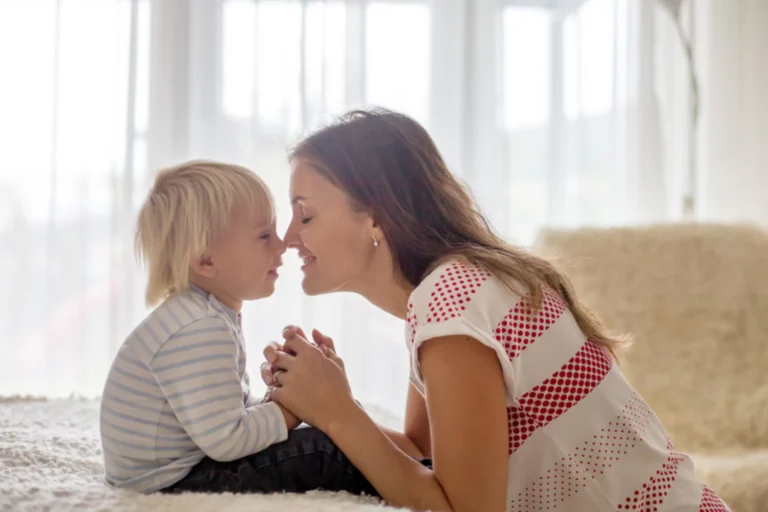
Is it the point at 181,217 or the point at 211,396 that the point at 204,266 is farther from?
the point at 211,396

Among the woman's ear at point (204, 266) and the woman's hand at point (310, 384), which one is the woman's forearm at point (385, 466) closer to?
the woman's hand at point (310, 384)

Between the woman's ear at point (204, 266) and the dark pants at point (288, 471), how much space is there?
29 centimetres

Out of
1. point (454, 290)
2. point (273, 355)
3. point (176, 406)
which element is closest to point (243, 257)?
point (273, 355)

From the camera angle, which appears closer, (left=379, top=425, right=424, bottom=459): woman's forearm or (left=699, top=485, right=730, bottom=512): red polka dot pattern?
(left=699, top=485, right=730, bottom=512): red polka dot pattern

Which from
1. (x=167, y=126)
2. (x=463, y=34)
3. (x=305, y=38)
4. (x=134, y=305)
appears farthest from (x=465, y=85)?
(x=134, y=305)

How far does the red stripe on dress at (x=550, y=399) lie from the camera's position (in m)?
1.14

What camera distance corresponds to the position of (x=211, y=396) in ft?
3.64

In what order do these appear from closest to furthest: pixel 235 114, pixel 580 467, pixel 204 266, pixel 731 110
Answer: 1. pixel 580 467
2. pixel 204 266
3. pixel 235 114
4. pixel 731 110

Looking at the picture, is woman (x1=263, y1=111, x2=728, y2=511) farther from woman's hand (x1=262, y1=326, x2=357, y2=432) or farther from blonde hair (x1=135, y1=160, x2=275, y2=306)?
blonde hair (x1=135, y1=160, x2=275, y2=306)

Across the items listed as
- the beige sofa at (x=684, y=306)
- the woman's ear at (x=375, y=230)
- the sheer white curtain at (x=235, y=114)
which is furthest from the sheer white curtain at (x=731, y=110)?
the woman's ear at (x=375, y=230)

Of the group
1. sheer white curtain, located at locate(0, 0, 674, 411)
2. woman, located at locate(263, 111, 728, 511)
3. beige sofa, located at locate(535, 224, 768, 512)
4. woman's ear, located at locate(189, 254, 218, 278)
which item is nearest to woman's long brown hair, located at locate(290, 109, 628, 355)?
woman, located at locate(263, 111, 728, 511)

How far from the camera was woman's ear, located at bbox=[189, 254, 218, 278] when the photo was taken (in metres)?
1.25

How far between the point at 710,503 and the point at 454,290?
0.53 metres

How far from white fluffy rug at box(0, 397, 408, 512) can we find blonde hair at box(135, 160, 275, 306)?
280mm
